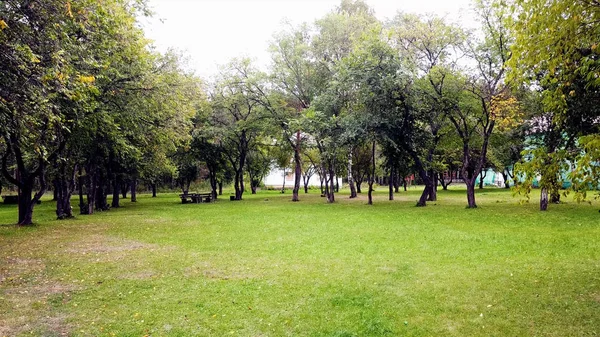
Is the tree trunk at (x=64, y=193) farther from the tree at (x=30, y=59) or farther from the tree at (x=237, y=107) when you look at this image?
the tree at (x=237, y=107)

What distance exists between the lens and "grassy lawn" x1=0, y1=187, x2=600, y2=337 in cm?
537

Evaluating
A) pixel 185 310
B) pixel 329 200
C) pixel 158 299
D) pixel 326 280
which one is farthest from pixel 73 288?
pixel 329 200

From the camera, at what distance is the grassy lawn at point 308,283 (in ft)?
17.6

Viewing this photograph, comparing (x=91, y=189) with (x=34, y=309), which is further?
(x=91, y=189)

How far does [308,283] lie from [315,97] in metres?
20.8

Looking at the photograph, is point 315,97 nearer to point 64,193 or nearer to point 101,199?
point 64,193

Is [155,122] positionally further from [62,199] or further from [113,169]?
[113,169]

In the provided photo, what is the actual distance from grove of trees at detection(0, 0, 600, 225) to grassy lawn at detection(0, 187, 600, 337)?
5.93 ft

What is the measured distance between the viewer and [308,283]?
7324mm

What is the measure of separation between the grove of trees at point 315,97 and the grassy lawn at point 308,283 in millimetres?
1807

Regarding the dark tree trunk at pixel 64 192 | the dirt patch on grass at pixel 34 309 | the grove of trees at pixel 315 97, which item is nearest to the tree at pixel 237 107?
the grove of trees at pixel 315 97

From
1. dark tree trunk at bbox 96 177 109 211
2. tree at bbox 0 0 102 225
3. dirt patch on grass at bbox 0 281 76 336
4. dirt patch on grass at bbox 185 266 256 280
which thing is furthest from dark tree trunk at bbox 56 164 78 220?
dirt patch on grass at bbox 185 266 256 280

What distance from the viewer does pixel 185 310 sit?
19.7ft

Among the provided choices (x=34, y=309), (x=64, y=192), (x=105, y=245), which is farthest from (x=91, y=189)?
(x=34, y=309)
